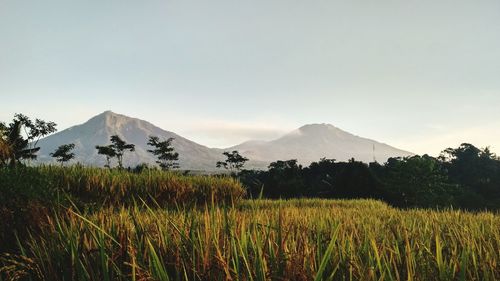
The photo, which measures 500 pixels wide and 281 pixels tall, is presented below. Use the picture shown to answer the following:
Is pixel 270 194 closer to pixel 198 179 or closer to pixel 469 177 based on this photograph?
pixel 198 179

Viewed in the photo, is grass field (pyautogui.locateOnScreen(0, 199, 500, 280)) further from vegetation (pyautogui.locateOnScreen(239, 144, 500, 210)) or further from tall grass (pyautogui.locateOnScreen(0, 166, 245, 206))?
vegetation (pyautogui.locateOnScreen(239, 144, 500, 210))

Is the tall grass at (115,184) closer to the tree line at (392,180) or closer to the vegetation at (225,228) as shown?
the vegetation at (225,228)

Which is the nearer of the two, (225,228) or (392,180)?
(225,228)

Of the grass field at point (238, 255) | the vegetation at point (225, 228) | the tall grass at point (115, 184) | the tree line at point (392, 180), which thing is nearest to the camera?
the grass field at point (238, 255)

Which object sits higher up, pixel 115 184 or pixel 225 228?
pixel 115 184

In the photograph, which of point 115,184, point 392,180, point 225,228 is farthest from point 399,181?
point 225,228

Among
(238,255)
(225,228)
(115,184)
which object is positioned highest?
(115,184)

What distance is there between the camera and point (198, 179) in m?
16.1

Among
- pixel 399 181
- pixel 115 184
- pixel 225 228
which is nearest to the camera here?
pixel 225 228

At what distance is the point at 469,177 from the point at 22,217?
72950mm

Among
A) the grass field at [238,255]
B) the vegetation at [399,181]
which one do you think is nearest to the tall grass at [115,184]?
the grass field at [238,255]

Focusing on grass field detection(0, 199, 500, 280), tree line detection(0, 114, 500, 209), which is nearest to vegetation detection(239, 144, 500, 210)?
tree line detection(0, 114, 500, 209)

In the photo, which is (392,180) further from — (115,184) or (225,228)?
(225,228)

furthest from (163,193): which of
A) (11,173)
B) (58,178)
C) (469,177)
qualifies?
(469,177)
